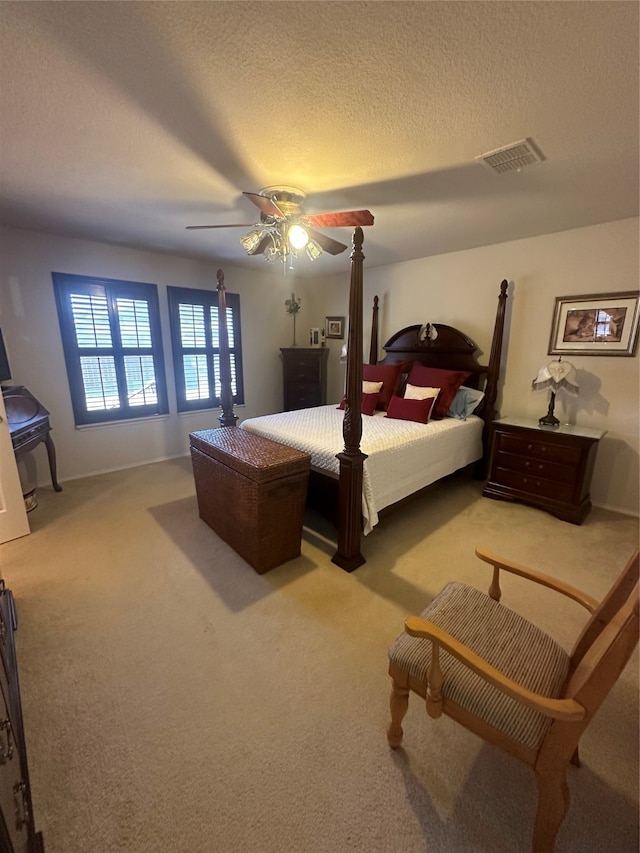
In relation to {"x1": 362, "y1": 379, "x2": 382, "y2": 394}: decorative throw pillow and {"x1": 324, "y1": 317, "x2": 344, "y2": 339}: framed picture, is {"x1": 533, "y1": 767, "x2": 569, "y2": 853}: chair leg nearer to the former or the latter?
{"x1": 362, "y1": 379, "x2": 382, "y2": 394}: decorative throw pillow

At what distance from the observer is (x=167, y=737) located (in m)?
1.31

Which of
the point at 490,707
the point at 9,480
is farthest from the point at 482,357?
the point at 9,480

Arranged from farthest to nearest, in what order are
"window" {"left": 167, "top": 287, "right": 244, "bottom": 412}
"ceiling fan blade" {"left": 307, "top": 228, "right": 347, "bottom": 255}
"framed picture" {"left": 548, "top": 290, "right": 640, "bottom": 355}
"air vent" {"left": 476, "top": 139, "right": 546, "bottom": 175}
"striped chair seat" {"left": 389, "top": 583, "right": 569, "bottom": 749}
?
"window" {"left": 167, "top": 287, "right": 244, "bottom": 412}, "framed picture" {"left": 548, "top": 290, "right": 640, "bottom": 355}, "ceiling fan blade" {"left": 307, "top": 228, "right": 347, "bottom": 255}, "air vent" {"left": 476, "top": 139, "right": 546, "bottom": 175}, "striped chair seat" {"left": 389, "top": 583, "right": 569, "bottom": 749}

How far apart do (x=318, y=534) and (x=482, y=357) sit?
2.58m

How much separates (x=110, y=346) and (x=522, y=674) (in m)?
4.29

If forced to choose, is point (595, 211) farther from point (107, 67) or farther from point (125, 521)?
point (125, 521)

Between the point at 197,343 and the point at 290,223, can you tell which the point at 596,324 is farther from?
the point at 197,343

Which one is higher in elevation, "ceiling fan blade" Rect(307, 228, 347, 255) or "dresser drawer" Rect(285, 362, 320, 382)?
"ceiling fan blade" Rect(307, 228, 347, 255)

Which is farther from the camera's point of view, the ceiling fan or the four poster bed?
the four poster bed

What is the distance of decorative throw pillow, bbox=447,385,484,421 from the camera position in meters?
3.47

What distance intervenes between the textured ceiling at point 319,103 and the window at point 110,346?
1025mm

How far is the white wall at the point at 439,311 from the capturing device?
293 cm

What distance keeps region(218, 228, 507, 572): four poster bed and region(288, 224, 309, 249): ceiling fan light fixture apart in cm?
46

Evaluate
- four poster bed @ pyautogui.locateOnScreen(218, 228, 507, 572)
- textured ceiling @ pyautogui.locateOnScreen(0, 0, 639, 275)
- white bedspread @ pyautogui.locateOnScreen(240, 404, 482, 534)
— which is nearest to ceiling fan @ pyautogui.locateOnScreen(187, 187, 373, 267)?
textured ceiling @ pyautogui.locateOnScreen(0, 0, 639, 275)
